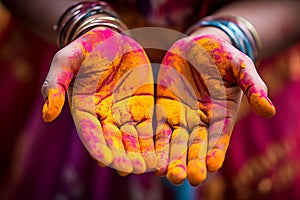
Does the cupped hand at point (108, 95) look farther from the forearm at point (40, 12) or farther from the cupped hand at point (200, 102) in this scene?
the forearm at point (40, 12)

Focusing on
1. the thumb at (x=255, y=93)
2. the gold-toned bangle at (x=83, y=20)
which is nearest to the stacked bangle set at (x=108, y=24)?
the gold-toned bangle at (x=83, y=20)

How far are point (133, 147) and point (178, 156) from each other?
A: 0.04 meters

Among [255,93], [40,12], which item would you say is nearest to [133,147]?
[255,93]

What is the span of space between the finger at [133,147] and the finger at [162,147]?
0.02 meters

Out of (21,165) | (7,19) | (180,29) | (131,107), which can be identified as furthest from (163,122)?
(7,19)

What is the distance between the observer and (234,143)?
2.32 ft

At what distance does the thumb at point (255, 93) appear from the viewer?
1.43 feet

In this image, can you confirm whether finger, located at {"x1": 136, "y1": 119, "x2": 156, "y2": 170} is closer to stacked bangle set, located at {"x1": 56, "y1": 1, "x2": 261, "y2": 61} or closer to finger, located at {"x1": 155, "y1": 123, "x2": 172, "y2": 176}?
finger, located at {"x1": 155, "y1": 123, "x2": 172, "y2": 176}

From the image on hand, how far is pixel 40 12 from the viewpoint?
64 centimetres

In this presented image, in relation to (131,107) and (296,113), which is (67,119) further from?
(296,113)

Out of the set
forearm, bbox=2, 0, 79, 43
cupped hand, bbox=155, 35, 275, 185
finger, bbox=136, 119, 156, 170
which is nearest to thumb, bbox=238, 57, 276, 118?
cupped hand, bbox=155, 35, 275, 185

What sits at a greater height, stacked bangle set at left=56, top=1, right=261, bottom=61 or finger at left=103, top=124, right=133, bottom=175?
stacked bangle set at left=56, top=1, right=261, bottom=61

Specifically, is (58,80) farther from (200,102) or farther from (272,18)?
(272,18)

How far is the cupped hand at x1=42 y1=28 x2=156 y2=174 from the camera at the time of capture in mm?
439
